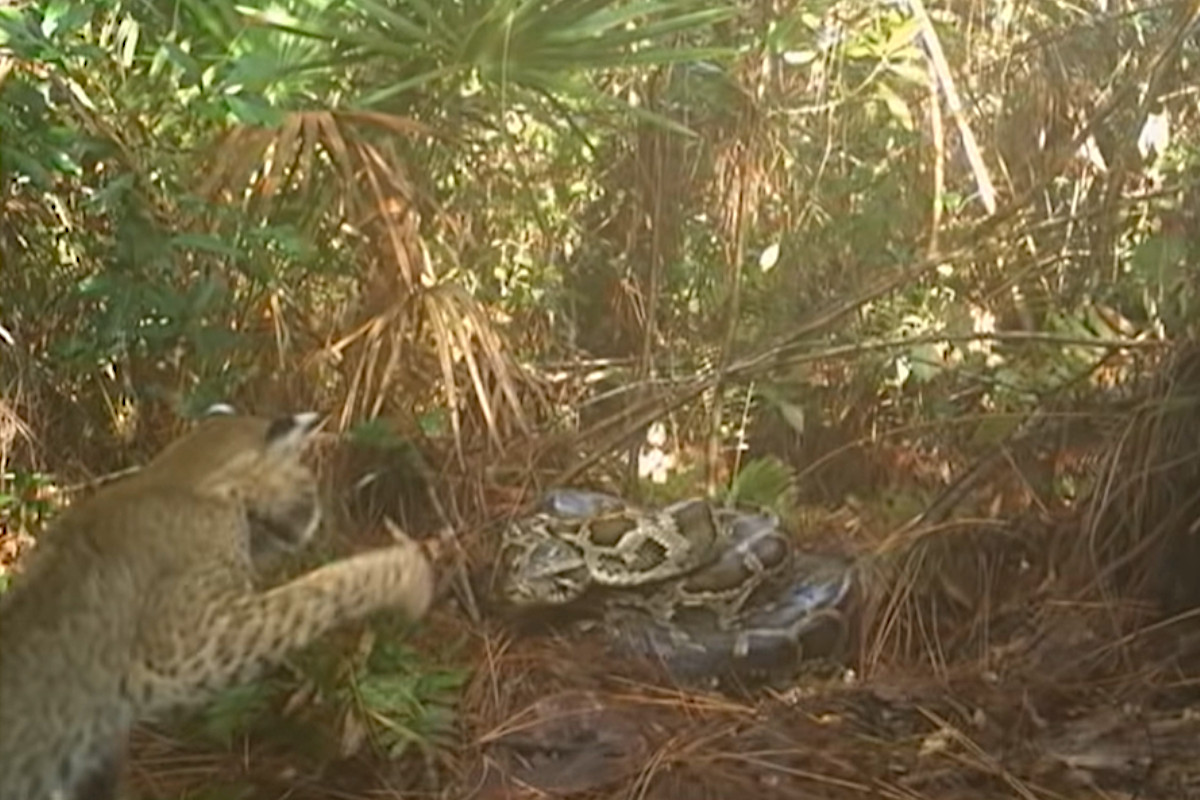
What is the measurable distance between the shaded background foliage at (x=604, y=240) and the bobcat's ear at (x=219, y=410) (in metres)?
0.01

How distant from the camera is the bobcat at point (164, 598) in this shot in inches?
55.4

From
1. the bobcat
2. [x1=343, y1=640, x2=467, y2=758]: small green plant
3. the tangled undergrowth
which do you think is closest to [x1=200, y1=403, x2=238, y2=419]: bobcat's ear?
the bobcat

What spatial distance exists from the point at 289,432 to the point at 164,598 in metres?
0.17

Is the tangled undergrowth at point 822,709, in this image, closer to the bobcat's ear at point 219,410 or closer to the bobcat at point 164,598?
the bobcat at point 164,598

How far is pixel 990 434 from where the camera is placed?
1596mm

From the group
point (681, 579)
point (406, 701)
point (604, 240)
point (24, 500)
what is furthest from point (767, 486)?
point (24, 500)

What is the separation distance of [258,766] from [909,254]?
737 mm

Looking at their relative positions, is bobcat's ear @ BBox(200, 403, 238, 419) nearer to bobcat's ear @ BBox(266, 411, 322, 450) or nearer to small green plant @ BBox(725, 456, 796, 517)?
bobcat's ear @ BBox(266, 411, 322, 450)

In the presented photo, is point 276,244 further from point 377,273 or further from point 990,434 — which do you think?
point 990,434

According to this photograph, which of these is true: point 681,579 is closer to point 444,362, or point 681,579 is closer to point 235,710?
point 444,362

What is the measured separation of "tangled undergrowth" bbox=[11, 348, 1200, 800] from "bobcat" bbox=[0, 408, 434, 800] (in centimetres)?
3

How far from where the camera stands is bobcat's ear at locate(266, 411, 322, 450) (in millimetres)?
1502

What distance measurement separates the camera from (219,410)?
156 cm

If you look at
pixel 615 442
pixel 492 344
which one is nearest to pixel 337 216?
pixel 492 344
